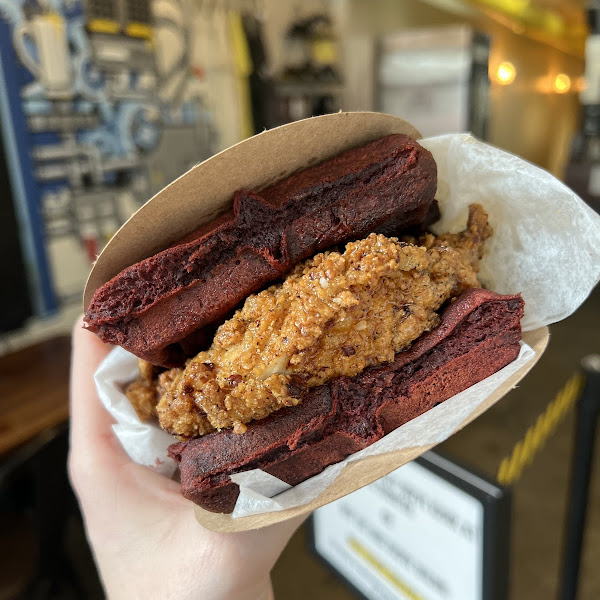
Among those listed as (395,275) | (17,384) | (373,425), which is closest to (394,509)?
(373,425)

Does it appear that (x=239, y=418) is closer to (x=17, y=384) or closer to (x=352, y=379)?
(x=352, y=379)

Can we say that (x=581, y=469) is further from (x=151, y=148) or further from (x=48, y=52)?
(x=48, y=52)

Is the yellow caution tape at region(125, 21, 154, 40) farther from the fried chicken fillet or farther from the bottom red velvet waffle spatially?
the bottom red velvet waffle

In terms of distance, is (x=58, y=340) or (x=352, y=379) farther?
(x=58, y=340)

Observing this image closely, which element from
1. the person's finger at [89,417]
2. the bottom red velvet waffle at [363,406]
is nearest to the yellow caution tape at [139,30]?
the person's finger at [89,417]

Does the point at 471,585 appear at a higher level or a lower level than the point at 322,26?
lower

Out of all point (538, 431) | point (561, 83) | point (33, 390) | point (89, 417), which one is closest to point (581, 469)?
point (538, 431)
